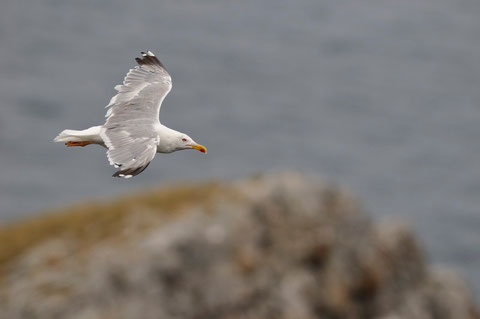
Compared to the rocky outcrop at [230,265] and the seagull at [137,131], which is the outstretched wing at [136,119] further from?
the rocky outcrop at [230,265]

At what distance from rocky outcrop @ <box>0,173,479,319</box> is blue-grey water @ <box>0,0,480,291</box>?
98.6ft

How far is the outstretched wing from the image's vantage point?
35.5 feet

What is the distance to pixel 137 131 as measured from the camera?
468 inches

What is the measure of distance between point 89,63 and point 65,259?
251 feet

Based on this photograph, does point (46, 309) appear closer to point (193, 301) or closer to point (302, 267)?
point (193, 301)

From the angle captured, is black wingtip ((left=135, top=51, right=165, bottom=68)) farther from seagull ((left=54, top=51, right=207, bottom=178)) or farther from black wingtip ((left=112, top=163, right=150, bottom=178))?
black wingtip ((left=112, top=163, right=150, bottom=178))

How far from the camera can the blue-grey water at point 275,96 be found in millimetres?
60375

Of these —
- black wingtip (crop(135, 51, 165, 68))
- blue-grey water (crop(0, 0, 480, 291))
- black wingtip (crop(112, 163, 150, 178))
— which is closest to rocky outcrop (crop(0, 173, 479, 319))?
black wingtip (crop(135, 51, 165, 68))

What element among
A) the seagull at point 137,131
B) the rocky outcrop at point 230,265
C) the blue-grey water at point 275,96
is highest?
the seagull at point 137,131

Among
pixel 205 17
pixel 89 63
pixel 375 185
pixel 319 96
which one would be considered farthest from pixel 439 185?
pixel 205 17

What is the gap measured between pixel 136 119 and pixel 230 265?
24.9 ft

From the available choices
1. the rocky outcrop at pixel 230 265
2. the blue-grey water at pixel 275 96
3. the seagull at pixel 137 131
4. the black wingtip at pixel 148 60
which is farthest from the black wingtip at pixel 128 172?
the blue-grey water at pixel 275 96

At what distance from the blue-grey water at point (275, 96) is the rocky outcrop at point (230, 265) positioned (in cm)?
3005

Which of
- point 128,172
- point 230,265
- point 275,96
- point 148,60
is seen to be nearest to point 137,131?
point 128,172
